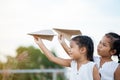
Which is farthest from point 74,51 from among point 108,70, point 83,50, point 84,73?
point 108,70

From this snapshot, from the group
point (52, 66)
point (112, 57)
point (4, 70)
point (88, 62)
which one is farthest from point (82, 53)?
point (52, 66)

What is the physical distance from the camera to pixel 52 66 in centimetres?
1709

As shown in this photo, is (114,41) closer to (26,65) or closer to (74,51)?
(74,51)

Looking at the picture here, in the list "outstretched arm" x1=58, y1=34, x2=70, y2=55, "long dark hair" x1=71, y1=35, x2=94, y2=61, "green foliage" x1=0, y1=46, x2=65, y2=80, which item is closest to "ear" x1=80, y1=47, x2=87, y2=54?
"long dark hair" x1=71, y1=35, x2=94, y2=61

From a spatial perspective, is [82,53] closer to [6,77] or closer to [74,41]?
[74,41]

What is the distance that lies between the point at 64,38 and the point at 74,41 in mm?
213

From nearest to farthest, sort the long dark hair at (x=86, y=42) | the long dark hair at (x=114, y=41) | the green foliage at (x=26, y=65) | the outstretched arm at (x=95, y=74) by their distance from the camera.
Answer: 1. the outstretched arm at (x=95, y=74)
2. the long dark hair at (x=86, y=42)
3. the long dark hair at (x=114, y=41)
4. the green foliage at (x=26, y=65)

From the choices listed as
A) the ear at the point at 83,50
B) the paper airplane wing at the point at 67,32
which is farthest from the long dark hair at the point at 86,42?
the paper airplane wing at the point at 67,32

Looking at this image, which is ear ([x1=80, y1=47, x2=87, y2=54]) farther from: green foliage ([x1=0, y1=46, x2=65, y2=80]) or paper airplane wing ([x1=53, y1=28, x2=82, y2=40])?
green foliage ([x1=0, y1=46, x2=65, y2=80])

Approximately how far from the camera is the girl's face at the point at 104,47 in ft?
12.6

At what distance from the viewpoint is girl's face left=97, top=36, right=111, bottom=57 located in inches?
151

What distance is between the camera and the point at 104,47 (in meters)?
3.85

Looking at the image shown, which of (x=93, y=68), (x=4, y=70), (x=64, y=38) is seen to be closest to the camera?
(x=93, y=68)

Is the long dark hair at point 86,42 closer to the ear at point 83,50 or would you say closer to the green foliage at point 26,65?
the ear at point 83,50
